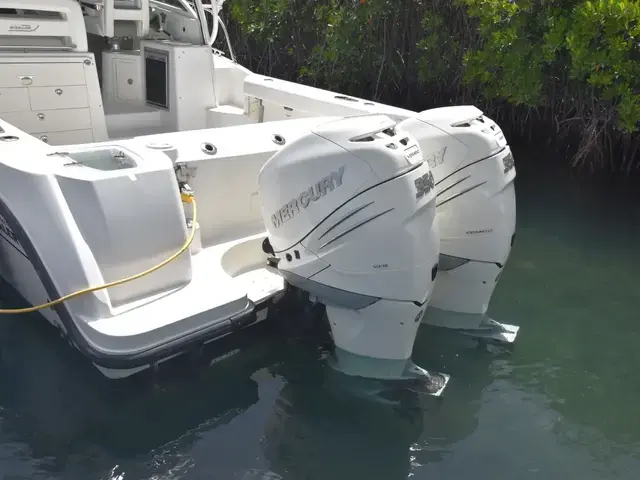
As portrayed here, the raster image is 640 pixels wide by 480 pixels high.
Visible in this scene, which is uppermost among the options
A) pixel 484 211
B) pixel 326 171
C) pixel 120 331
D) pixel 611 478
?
pixel 326 171

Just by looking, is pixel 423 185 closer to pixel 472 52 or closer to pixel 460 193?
pixel 460 193

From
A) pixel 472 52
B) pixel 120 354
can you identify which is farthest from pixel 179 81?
pixel 472 52

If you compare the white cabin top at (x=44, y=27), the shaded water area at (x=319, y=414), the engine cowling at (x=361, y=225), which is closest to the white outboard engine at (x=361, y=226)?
the engine cowling at (x=361, y=225)

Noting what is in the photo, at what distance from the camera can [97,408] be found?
101 inches

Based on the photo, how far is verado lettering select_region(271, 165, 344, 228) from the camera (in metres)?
2.45

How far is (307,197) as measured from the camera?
2.53m

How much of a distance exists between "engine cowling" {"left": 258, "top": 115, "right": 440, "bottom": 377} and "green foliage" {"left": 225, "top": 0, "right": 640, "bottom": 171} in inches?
142

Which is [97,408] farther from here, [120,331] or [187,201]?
[187,201]

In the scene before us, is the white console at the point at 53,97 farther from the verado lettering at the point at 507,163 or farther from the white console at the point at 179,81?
the verado lettering at the point at 507,163

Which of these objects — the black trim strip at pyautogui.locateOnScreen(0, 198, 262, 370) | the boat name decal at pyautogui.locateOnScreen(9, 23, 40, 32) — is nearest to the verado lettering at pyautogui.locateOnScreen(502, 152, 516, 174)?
the black trim strip at pyautogui.locateOnScreen(0, 198, 262, 370)

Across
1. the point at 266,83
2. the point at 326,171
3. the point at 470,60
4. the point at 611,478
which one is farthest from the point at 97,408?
the point at 470,60

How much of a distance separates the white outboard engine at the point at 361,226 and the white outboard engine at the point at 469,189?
1.23 ft

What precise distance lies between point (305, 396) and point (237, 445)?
402mm

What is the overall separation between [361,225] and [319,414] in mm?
812
